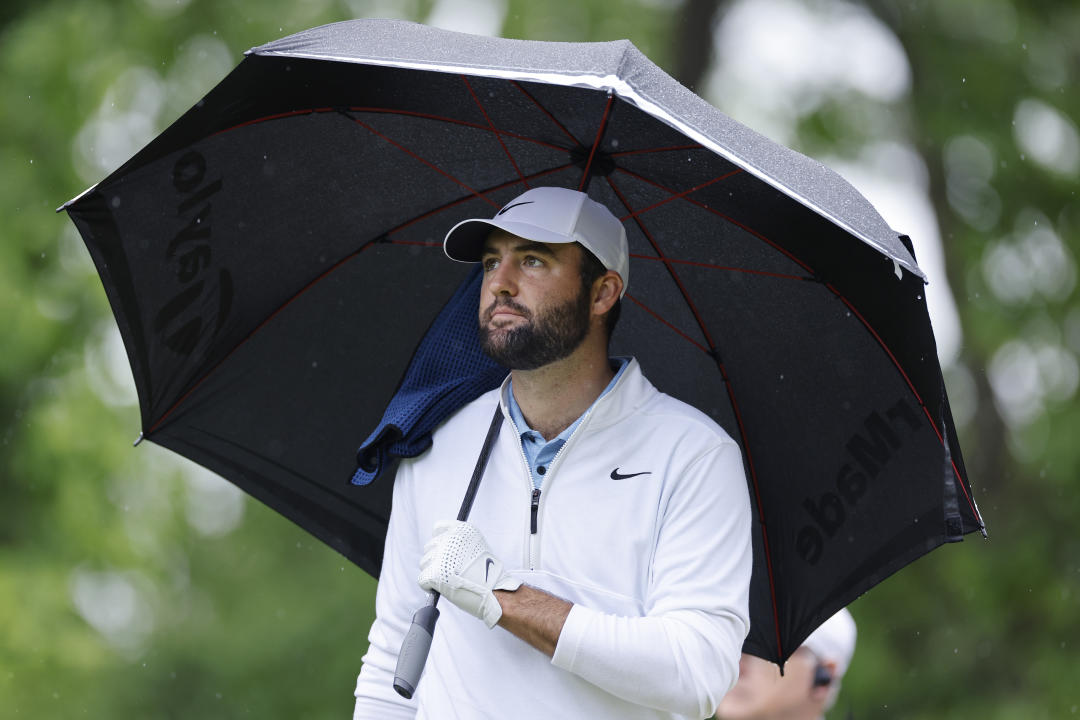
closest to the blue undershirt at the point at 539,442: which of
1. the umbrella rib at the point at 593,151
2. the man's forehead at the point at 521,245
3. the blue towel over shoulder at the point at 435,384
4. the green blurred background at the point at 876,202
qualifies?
the blue towel over shoulder at the point at 435,384

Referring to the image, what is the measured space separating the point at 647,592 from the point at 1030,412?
7.35 metres

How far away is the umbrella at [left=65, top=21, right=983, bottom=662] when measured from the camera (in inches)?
127

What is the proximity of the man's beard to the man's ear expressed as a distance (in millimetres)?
79

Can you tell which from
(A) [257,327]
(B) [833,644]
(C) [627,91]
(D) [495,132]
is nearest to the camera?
(C) [627,91]

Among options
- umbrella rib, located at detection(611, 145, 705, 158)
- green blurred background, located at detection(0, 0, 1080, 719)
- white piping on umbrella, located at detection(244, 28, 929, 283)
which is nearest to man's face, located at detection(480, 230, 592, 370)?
umbrella rib, located at detection(611, 145, 705, 158)

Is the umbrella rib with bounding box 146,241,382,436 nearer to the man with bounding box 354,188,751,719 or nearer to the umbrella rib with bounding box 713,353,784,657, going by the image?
the man with bounding box 354,188,751,719

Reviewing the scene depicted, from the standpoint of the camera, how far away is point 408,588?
132 inches

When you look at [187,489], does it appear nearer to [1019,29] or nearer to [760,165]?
[1019,29]

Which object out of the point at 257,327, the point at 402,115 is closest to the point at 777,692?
the point at 257,327

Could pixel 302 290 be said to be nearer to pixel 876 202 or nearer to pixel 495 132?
pixel 495 132

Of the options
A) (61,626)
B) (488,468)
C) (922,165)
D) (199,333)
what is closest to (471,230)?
(488,468)

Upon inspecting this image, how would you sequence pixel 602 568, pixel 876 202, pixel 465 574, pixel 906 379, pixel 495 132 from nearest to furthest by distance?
pixel 465 574, pixel 602 568, pixel 906 379, pixel 495 132, pixel 876 202

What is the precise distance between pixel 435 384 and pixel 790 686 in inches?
60.7

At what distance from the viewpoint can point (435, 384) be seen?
363cm
